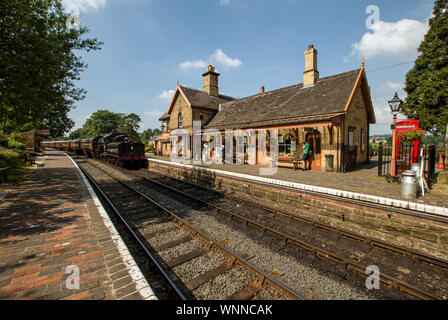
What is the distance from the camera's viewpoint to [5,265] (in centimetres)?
327

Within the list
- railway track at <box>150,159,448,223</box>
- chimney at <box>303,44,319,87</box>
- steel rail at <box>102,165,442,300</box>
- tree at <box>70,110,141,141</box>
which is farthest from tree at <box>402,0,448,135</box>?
tree at <box>70,110,141,141</box>

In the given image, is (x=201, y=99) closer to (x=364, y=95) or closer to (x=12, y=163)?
(x=364, y=95)

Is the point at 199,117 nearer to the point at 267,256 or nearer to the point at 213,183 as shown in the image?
the point at 213,183

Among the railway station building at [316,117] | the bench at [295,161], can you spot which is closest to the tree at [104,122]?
the railway station building at [316,117]

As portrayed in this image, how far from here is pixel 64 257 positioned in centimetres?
354

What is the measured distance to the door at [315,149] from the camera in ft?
40.3

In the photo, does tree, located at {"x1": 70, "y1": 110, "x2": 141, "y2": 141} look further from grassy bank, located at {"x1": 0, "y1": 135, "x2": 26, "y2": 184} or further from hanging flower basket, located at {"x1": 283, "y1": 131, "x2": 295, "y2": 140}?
hanging flower basket, located at {"x1": 283, "y1": 131, "x2": 295, "y2": 140}

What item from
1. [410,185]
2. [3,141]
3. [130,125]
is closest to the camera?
[410,185]

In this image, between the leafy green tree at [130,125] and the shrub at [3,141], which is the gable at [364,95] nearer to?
the shrub at [3,141]

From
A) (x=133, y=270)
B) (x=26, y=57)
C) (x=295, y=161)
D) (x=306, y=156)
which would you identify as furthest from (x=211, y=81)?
(x=133, y=270)

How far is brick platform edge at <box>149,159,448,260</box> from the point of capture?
4746mm

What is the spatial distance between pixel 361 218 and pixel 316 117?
7.22m

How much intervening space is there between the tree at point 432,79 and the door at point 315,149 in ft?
48.8

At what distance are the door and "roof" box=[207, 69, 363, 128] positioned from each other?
141cm
